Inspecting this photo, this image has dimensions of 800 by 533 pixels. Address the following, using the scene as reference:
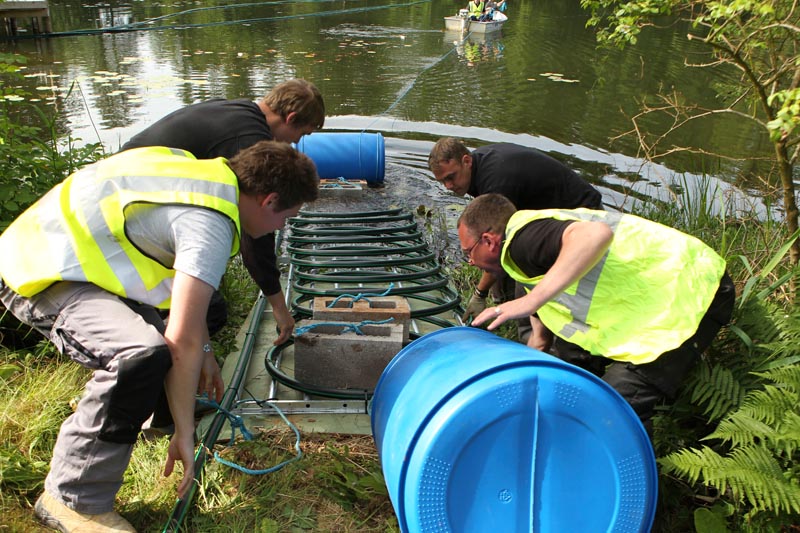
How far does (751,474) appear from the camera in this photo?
7.34 feet

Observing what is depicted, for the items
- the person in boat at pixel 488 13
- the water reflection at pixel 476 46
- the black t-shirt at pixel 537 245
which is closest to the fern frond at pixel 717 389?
the black t-shirt at pixel 537 245

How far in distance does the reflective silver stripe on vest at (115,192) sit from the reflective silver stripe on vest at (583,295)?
146cm

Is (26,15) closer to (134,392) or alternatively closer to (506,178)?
(506,178)

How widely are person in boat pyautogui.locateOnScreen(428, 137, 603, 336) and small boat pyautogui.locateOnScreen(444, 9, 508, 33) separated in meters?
20.1

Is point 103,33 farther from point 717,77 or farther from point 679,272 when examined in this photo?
point 679,272

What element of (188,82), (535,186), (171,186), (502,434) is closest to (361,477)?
(502,434)

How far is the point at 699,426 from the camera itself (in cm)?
295

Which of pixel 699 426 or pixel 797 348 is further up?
pixel 797 348

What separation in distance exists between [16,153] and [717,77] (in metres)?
15.7

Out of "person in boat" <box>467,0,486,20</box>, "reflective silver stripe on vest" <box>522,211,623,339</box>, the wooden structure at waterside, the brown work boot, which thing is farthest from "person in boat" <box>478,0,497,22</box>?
the brown work boot

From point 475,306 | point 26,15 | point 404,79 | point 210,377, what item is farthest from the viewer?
point 26,15

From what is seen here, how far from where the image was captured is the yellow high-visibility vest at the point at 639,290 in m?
2.62

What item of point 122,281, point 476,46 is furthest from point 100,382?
point 476,46

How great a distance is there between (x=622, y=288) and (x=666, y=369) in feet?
1.33
